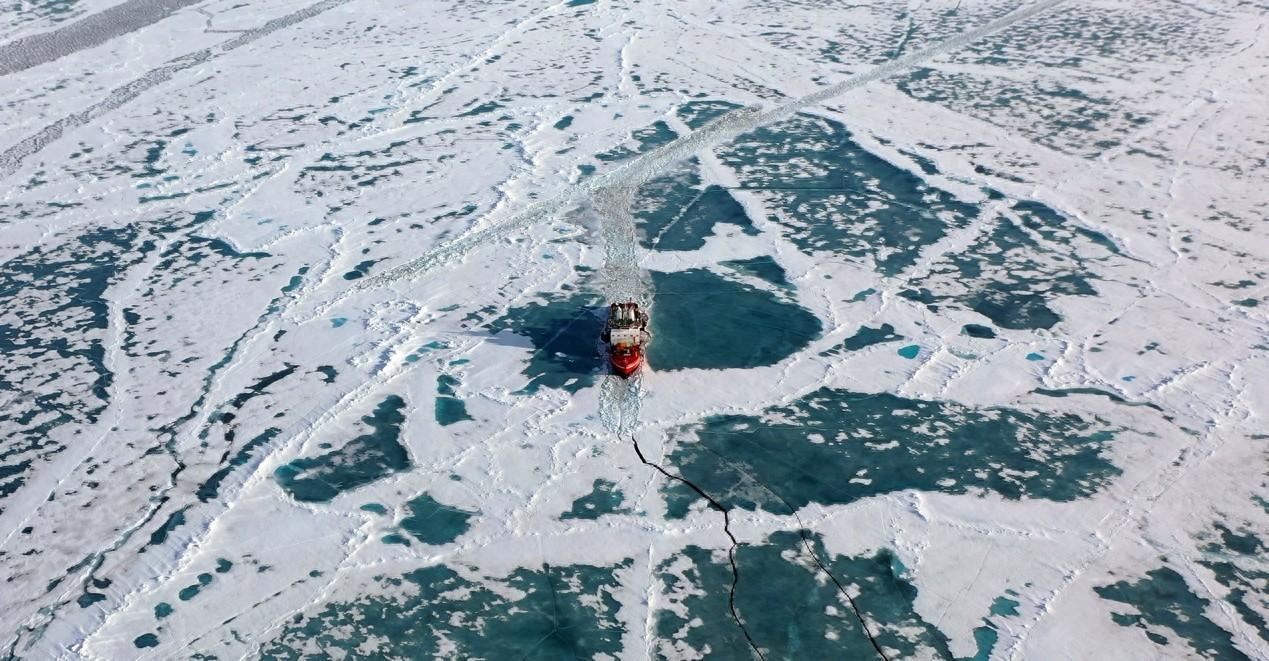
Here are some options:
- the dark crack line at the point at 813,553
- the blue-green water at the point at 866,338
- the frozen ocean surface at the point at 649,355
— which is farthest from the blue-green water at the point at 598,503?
the blue-green water at the point at 866,338

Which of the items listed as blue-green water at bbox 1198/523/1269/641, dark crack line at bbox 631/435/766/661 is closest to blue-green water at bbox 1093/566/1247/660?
blue-green water at bbox 1198/523/1269/641

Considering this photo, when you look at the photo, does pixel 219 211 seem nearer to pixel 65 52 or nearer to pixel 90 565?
pixel 90 565

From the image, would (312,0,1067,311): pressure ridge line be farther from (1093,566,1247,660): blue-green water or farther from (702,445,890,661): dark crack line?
(1093,566,1247,660): blue-green water

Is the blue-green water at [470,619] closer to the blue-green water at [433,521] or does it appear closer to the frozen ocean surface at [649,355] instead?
the frozen ocean surface at [649,355]

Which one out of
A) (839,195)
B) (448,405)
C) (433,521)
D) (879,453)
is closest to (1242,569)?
(879,453)

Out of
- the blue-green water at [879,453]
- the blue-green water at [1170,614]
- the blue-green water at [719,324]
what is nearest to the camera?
the blue-green water at [1170,614]
